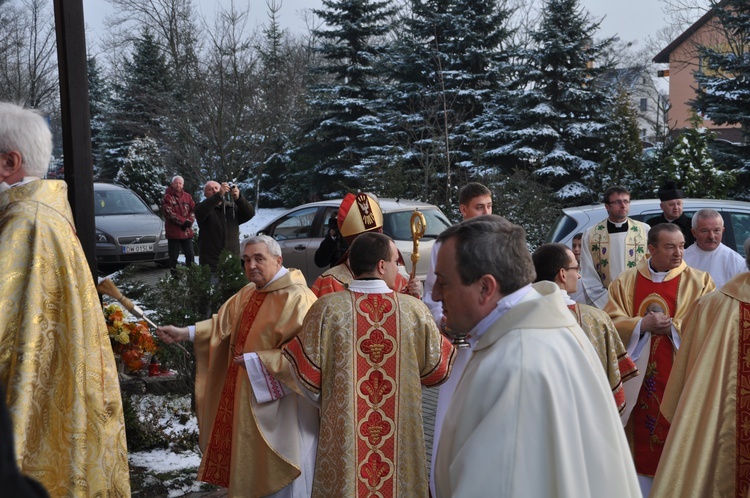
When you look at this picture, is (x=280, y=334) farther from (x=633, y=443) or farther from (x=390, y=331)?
(x=633, y=443)

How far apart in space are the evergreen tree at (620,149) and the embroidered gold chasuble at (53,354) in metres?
20.6

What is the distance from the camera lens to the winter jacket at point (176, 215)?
14172 mm

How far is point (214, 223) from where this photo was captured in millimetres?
10656

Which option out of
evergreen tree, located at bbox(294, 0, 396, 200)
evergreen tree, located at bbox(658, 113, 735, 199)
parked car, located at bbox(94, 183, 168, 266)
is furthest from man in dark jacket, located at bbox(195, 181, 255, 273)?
evergreen tree, located at bbox(294, 0, 396, 200)

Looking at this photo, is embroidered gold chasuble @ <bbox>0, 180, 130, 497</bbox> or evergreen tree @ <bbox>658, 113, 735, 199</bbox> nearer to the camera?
embroidered gold chasuble @ <bbox>0, 180, 130, 497</bbox>

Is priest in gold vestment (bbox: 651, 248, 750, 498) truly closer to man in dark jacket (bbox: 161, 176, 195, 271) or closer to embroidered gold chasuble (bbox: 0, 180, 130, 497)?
embroidered gold chasuble (bbox: 0, 180, 130, 497)

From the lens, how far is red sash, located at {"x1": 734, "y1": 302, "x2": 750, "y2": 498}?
4.36m

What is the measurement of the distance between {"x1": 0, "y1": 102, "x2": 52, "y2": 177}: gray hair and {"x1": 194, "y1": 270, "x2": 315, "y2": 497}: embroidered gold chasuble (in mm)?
2061

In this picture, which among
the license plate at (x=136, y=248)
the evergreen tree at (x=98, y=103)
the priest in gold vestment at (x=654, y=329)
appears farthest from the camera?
the evergreen tree at (x=98, y=103)

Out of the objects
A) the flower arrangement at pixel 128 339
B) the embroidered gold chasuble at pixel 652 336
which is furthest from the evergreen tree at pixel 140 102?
the embroidered gold chasuble at pixel 652 336

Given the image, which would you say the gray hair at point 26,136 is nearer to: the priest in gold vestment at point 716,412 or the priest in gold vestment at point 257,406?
the priest in gold vestment at point 257,406

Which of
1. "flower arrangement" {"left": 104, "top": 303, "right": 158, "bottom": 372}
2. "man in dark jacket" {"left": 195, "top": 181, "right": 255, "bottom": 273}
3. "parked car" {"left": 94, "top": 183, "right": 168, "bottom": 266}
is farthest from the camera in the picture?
"parked car" {"left": 94, "top": 183, "right": 168, "bottom": 266}

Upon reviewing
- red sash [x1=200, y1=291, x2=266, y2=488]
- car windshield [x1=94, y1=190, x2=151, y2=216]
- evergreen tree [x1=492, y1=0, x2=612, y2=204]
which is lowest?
red sash [x1=200, y1=291, x2=266, y2=488]

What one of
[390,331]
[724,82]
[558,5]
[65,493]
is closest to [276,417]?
[390,331]
